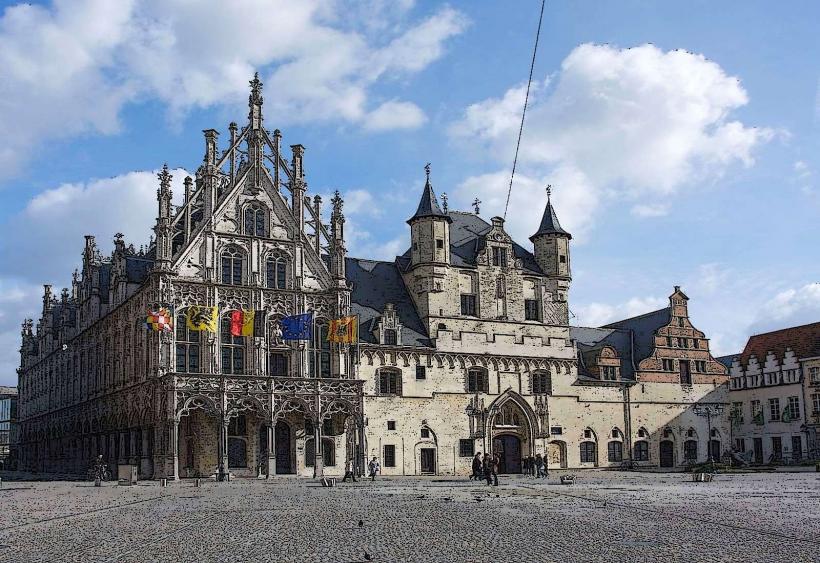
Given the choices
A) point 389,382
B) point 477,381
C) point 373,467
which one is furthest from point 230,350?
point 477,381

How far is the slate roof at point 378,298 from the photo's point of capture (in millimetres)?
56906

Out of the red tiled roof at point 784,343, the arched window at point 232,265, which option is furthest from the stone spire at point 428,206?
the red tiled roof at point 784,343

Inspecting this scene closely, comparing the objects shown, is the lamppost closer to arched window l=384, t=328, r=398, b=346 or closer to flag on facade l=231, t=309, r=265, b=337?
arched window l=384, t=328, r=398, b=346

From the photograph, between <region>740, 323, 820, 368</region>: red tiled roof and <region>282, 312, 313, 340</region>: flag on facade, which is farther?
<region>740, 323, 820, 368</region>: red tiled roof

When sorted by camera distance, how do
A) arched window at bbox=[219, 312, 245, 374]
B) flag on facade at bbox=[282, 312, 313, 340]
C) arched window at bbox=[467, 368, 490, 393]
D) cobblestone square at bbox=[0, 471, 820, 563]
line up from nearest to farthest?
cobblestone square at bbox=[0, 471, 820, 563] < flag on facade at bbox=[282, 312, 313, 340] < arched window at bbox=[219, 312, 245, 374] < arched window at bbox=[467, 368, 490, 393]

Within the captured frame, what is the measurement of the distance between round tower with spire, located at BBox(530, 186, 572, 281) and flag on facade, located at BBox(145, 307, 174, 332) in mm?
27192

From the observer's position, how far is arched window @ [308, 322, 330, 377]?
52.0m

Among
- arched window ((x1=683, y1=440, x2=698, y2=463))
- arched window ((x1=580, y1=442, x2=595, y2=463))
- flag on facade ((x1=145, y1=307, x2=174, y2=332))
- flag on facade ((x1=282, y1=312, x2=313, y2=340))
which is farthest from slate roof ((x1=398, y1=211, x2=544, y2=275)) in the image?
flag on facade ((x1=145, y1=307, x2=174, y2=332))

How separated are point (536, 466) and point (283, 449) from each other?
45.1ft

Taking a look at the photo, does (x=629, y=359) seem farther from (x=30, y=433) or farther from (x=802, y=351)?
(x=30, y=433)

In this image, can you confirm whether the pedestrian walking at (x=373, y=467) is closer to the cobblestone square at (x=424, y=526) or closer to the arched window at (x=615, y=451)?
the cobblestone square at (x=424, y=526)

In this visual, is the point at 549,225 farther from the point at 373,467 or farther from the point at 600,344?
the point at 373,467

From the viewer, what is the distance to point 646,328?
2699 inches

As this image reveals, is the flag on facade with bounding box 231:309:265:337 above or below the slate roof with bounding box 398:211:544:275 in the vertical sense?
below
